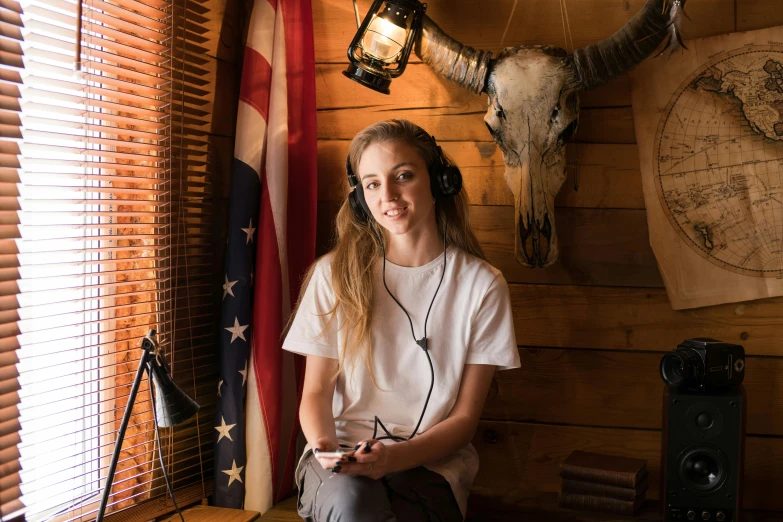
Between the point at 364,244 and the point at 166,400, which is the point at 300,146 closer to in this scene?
the point at 364,244

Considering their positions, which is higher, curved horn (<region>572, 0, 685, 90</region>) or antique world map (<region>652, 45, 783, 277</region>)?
curved horn (<region>572, 0, 685, 90</region>)

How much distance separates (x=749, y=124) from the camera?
1.88 metres

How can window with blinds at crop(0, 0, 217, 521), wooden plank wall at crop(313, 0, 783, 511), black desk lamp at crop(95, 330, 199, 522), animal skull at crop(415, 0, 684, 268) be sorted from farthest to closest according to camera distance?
wooden plank wall at crop(313, 0, 783, 511), animal skull at crop(415, 0, 684, 268), window with blinds at crop(0, 0, 217, 521), black desk lamp at crop(95, 330, 199, 522)

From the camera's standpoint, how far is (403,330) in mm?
1754

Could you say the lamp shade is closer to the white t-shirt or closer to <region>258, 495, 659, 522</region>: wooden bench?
the white t-shirt

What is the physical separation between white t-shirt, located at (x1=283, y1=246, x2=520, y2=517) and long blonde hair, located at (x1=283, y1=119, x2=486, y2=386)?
3 cm

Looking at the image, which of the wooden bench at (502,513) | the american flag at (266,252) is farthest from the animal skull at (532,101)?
the wooden bench at (502,513)

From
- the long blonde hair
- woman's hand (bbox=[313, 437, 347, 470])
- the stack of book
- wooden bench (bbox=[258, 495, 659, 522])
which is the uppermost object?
the long blonde hair

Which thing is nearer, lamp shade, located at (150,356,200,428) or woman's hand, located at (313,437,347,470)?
lamp shade, located at (150,356,200,428)

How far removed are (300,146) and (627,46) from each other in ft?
3.06

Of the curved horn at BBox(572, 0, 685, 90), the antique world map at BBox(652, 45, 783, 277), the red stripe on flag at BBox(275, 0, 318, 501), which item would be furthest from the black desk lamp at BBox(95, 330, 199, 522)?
the antique world map at BBox(652, 45, 783, 277)

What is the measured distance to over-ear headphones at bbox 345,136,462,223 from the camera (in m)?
1.73

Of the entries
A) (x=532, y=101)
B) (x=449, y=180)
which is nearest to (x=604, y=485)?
(x=449, y=180)

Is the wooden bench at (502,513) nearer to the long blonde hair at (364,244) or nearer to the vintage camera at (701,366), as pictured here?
the vintage camera at (701,366)
